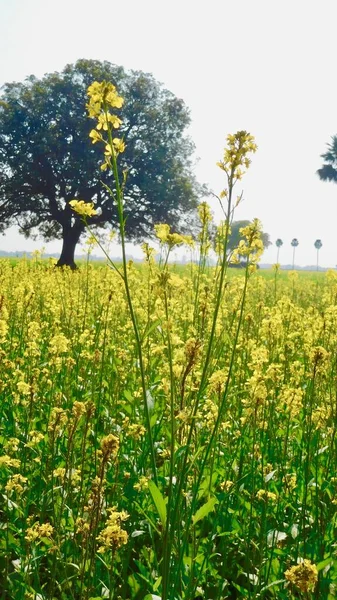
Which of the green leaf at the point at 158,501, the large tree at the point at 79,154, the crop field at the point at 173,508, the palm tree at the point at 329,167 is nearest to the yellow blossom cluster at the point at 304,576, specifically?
the crop field at the point at 173,508

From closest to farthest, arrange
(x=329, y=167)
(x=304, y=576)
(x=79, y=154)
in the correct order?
(x=304, y=576)
(x=79, y=154)
(x=329, y=167)

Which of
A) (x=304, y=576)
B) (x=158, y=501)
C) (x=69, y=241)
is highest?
(x=69, y=241)

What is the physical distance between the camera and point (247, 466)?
309cm

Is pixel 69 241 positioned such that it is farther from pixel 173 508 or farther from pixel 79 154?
pixel 173 508

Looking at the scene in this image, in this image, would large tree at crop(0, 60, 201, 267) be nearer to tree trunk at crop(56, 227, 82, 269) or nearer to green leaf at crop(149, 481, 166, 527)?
tree trunk at crop(56, 227, 82, 269)

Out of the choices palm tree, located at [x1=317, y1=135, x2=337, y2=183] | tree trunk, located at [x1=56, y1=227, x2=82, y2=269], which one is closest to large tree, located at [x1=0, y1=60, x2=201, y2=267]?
tree trunk, located at [x1=56, y1=227, x2=82, y2=269]

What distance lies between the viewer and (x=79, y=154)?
28781mm

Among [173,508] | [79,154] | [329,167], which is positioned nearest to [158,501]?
[173,508]

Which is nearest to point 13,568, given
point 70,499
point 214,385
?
point 70,499

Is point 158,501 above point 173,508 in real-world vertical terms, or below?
above

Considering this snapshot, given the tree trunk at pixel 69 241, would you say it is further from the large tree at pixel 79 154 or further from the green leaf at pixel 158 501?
the green leaf at pixel 158 501

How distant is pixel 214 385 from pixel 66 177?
28750 mm

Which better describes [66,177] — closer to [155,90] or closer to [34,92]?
[34,92]

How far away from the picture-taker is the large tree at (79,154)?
29.1m
